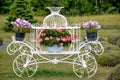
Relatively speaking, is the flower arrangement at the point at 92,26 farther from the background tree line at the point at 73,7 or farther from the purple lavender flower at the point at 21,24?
the background tree line at the point at 73,7

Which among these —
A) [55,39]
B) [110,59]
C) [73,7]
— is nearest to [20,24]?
[55,39]

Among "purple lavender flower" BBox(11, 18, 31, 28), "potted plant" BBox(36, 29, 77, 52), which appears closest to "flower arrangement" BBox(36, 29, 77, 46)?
"potted plant" BBox(36, 29, 77, 52)

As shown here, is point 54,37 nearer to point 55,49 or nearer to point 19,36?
point 55,49

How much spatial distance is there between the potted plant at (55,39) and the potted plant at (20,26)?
30.6 inches

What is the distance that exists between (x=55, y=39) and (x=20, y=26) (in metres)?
1.31

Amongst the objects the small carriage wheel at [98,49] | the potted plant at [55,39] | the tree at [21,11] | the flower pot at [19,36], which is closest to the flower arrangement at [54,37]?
the potted plant at [55,39]

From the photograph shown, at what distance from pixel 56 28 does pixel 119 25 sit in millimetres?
15752

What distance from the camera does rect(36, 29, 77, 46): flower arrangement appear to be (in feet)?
28.7

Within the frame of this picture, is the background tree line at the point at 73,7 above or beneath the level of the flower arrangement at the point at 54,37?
beneath

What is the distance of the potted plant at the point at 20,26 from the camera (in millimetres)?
9617

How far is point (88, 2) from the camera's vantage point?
31.3 m

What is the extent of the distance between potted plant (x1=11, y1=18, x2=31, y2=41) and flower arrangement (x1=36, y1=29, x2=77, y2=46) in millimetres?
776

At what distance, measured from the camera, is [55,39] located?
28.7 feet

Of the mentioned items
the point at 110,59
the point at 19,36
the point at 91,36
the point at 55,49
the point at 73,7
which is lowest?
the point at 73,7
